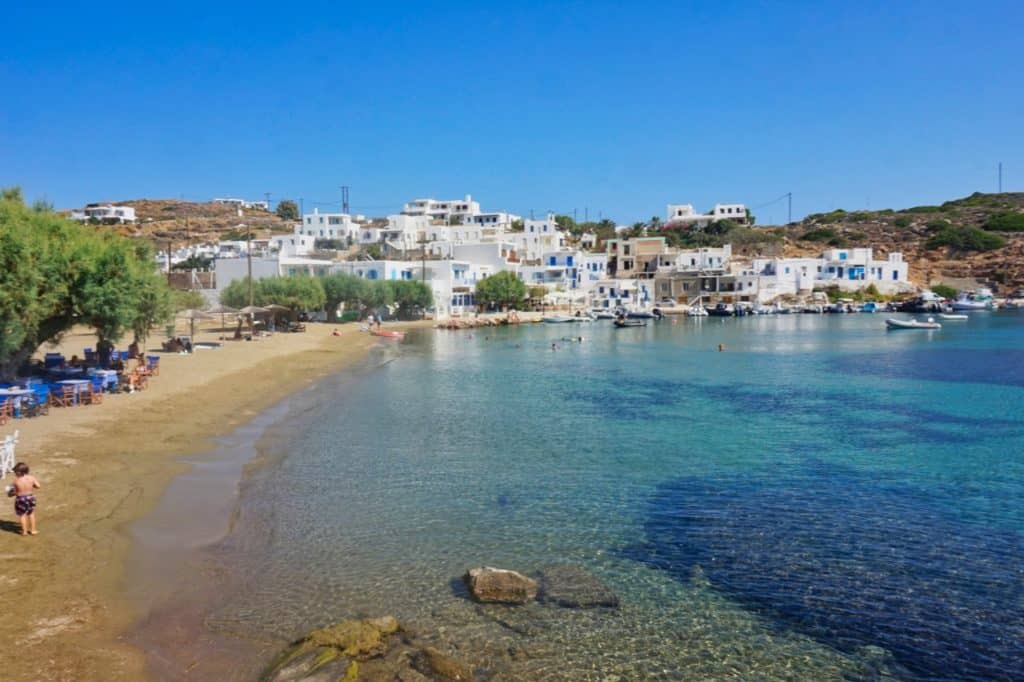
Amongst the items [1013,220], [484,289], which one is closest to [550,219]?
[484,289]

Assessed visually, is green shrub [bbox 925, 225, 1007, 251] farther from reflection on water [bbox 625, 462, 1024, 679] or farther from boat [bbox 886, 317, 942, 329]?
reflection on water [bbox 625, 462, 1024, 679]

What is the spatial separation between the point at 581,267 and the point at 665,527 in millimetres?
99210

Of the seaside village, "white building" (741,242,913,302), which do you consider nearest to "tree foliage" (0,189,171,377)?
the seaside village

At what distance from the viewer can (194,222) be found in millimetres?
159000

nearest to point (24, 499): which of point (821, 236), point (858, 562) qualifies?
point (858, 562)

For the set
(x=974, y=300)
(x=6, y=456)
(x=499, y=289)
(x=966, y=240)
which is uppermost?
(x=966, y=240)

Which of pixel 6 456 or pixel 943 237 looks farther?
pixel 943 237

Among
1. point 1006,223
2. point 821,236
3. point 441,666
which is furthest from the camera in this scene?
point 821,236

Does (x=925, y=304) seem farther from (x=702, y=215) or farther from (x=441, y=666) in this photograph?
(x=441, y=666)

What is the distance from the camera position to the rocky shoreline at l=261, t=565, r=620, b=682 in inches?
334

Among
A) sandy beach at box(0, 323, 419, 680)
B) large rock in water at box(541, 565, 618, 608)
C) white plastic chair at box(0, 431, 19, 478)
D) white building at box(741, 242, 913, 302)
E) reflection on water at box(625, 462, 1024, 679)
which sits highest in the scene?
white building at box(741, 242, 913, 302)

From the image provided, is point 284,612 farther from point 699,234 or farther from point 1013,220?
point 1013,220

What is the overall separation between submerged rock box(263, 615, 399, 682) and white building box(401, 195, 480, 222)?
137m

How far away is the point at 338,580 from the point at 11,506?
20.2 feet
